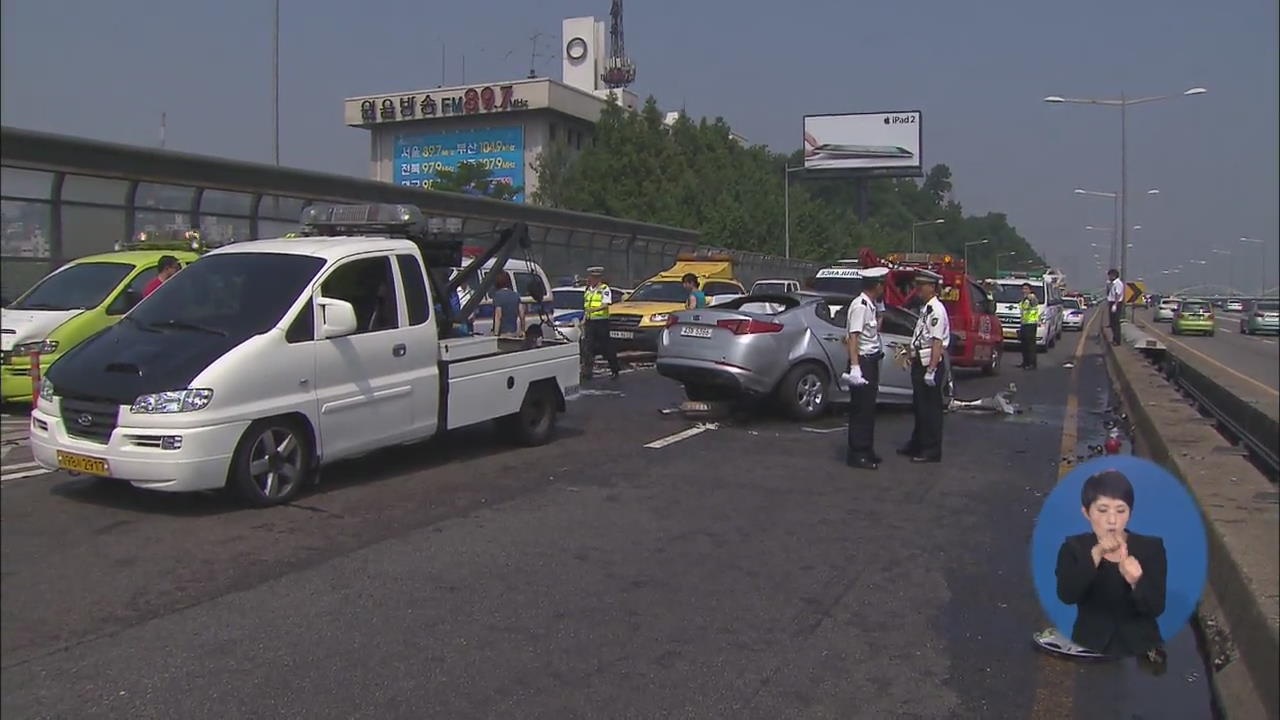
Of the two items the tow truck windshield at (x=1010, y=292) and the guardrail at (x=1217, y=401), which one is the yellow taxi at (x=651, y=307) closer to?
the tow truck windshield at (x=1010, y=292)

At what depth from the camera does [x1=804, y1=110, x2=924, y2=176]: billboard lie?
8094cm

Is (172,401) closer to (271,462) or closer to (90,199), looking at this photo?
(271,462)

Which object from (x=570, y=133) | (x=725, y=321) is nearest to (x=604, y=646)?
(x=725, y=321)

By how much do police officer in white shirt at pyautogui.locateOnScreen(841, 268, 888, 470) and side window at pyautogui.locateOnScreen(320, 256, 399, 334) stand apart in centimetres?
404

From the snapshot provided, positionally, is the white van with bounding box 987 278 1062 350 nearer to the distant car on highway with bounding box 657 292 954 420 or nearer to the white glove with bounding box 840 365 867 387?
the distant car on highway with bounding box 657 292 954 420

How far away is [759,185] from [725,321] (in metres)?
52.5

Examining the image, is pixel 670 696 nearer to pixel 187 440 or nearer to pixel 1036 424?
pixel 187 440

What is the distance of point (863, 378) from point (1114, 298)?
2074 cm

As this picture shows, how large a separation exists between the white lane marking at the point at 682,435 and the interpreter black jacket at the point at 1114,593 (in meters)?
7.91

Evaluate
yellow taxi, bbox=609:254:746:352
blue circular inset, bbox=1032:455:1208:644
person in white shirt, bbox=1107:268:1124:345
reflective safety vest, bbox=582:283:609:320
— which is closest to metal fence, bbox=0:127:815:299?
blue circular inset, bbox=1032:455:1208:644

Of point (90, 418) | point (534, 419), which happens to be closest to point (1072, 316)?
point (534, 419)

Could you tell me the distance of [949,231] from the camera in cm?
15575

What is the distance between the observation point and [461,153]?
8350 cm

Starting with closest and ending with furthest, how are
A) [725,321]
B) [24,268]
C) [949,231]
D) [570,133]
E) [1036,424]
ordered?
1. [24,268]
2. [725,321]
3. [1036,424]
4. [570,133]
5. [949,231]
